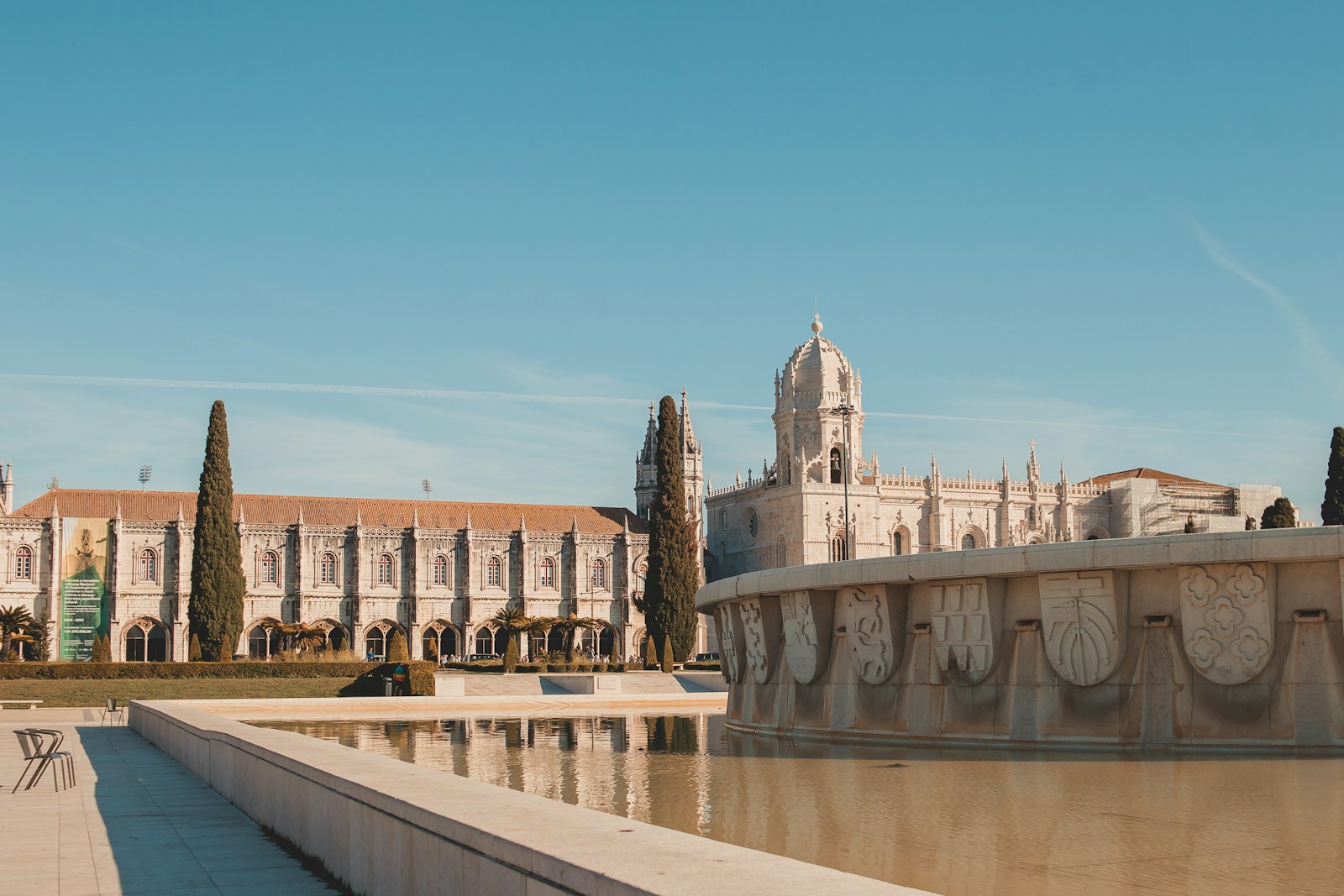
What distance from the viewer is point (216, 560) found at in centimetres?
5681

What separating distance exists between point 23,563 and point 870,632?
62.7 meters

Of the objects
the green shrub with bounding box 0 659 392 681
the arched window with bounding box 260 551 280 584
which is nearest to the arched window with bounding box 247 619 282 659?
the arched window with bounding box 260 551 280 584

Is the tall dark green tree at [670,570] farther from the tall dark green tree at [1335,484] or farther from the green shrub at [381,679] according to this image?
the tall dark green tree at [1335,484]

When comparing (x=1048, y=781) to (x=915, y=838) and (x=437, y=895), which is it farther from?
(x=437, y=895)

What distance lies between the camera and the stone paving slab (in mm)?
7699

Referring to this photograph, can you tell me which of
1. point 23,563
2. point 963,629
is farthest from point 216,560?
point 963,629

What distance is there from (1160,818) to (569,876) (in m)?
5.69

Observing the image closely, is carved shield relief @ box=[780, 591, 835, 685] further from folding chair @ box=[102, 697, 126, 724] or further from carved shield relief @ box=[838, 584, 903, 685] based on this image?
folding chair @ box=[102, 697, 126, 724]

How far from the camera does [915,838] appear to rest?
8.62 m

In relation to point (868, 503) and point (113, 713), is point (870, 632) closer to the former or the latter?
point (113, 713)

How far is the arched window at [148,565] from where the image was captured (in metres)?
69.9

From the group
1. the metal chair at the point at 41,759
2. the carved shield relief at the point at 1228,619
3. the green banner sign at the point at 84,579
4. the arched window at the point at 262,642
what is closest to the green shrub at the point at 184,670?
the green banner sign at the point at 84,579

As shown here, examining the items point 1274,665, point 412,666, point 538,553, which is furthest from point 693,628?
point 1274,665

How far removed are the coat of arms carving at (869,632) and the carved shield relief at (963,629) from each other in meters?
0.57
